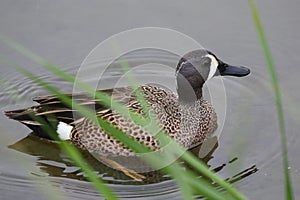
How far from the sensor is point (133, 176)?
4.12m

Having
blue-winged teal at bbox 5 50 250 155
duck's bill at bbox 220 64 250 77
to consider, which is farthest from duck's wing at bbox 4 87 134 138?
duck's bill at bbox 220 64 250 77

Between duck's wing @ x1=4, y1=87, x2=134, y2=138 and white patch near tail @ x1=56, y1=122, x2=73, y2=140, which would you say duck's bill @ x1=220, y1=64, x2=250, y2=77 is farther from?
white patch near tail @ x1=56, y1=122, x2=73, y2=140

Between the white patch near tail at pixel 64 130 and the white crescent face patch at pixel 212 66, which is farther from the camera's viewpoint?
the white crescent face patch at pixel 212 66

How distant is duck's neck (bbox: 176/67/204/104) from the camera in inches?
176

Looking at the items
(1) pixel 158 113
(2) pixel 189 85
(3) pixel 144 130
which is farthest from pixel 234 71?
(3) pixel 144 130

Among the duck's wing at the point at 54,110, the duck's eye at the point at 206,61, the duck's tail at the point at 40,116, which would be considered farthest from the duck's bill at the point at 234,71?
the duck's tail at the point at 40,116

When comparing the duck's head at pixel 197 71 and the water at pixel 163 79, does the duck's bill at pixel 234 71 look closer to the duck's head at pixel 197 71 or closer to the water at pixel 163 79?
the duck's head at pixel 197 71

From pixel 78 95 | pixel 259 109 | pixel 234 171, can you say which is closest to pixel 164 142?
pixel 234 171

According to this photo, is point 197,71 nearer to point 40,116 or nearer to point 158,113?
point 158,113

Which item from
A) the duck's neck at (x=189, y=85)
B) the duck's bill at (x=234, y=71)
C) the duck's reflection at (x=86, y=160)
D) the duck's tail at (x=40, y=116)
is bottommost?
the duck's reflection at (x=86, y=160)

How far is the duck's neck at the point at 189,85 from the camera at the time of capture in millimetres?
4480

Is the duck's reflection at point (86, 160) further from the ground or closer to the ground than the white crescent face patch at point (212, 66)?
closer to the ground

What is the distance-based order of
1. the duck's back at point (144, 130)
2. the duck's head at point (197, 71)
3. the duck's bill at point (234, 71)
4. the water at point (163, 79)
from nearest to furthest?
the water at point (163, 79), the duck's back at point (144, 130), the duck's head at point (197, 71), the duck's bill at point (234, 71)

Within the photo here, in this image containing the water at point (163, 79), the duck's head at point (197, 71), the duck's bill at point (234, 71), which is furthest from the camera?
the duck's bill at point (234, 71)
